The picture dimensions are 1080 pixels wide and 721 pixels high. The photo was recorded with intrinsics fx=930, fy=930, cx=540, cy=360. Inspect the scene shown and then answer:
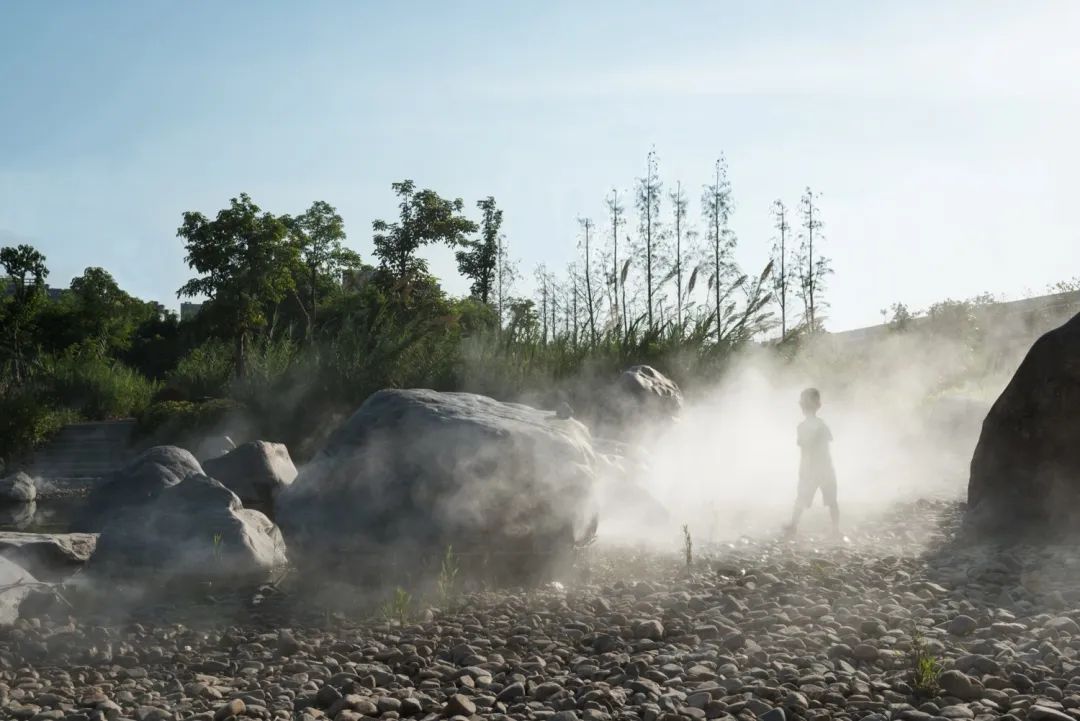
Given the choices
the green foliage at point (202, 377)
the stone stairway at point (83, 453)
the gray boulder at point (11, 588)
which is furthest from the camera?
the green foliage at point (202, 377)

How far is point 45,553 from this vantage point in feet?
25.0

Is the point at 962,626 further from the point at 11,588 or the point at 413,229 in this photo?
the point at 413,229

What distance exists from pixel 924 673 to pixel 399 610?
2992 millimetres

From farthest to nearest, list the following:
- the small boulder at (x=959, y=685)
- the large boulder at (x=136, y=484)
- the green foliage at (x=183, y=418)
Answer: the green foliage at (x=183, y=418) → the large boulder at (x=136, y=484) → the small boulder at (x=959, y=685)

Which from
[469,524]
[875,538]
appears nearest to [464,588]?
[469,524]

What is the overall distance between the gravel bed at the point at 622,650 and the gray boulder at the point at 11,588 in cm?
19

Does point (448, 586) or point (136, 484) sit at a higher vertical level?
point (136, 484)

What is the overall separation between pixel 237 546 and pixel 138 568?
811 mm

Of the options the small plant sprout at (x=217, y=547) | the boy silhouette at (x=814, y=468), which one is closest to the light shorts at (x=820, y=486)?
the boy silhouette at (x=814, y=468)

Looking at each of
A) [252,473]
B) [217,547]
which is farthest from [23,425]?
[217,547]

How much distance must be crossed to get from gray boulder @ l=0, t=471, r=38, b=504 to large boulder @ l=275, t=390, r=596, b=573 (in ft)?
24.4

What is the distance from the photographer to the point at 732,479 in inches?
470

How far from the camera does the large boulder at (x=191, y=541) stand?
7.36m

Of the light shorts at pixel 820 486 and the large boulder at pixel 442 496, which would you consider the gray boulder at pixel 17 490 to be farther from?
the light shorts at pixel 820 486
